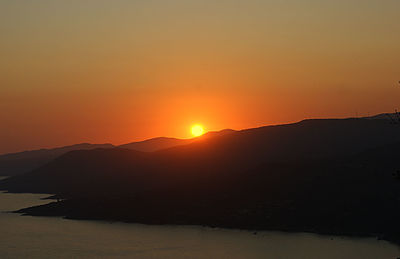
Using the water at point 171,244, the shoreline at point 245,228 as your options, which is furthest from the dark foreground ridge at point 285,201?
the water at point 171,244

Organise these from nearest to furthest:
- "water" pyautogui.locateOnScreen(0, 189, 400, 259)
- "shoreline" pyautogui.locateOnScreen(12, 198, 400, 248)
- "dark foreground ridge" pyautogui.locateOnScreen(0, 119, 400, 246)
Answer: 1. "water" pyautogui.locateOnScreen(0, 189, 400, 259)
2. "shoreline" pyautogui.locateOnScreen(12, 198, 400, 248)
3. "dark foreground ridge" pyautogui.locateOnScreen(0, 119, 400, 246)

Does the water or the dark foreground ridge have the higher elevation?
the dark foreground ridge

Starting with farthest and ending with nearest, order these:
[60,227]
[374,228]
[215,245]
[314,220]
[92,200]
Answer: [92,200], [60,227], [314,220], [374,228], [215,245]

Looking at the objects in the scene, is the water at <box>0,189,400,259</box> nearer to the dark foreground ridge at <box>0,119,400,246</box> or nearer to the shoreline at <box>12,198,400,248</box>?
the shoreline at <box>12,198,400,248</box>

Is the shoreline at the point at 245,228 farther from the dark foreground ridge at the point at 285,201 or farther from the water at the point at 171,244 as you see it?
the water at the point at 171,244

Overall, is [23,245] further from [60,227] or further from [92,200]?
[92,200]

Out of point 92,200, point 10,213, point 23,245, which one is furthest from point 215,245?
point 10,213

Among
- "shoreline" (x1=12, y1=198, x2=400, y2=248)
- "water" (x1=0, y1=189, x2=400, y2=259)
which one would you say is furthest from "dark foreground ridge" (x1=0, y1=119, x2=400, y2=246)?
"water" (x1=0, y1=189, x2=400, y2=259)

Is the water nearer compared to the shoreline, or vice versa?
the water

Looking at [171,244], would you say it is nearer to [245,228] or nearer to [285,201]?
[245,228]
